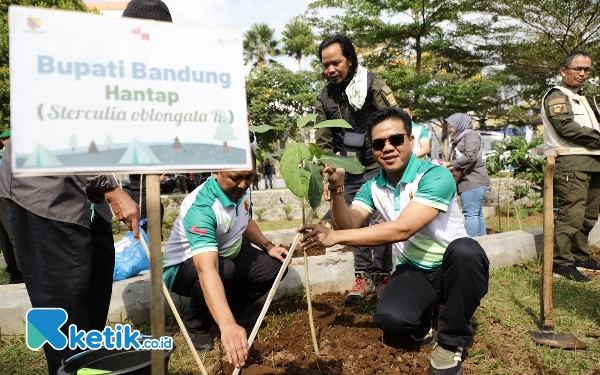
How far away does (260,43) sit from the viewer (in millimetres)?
29438

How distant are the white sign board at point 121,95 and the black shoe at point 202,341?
60.7 inches

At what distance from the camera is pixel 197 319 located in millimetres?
2572

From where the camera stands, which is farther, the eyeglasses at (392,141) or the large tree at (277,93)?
the large tree at (277,93)

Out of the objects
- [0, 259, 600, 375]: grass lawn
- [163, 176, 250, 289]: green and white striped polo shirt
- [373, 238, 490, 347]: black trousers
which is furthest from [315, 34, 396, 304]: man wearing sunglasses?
[163, 176, 250, 289]: green and white striped polo shirt

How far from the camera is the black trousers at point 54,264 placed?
5.97 ft

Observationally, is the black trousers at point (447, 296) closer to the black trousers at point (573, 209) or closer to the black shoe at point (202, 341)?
the black shoe at point (202, 341)

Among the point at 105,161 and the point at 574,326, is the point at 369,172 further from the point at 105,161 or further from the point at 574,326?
the point at 105,161

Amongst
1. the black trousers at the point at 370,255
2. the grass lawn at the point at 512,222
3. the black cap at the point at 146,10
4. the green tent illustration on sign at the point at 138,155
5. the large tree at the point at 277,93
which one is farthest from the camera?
the large tree at the point at 277,93

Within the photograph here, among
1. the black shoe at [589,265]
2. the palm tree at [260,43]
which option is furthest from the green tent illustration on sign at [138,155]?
the palm tree at [260,43]

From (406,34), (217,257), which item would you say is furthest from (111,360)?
(406,34)

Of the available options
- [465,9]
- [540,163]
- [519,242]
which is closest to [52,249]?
[519,242]

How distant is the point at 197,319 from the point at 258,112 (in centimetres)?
1759

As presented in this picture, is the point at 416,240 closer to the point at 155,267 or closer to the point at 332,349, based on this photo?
the point at 332,349

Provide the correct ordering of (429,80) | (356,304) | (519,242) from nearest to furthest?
1. (356,304)
2. (519,242)
3. (429,80)
